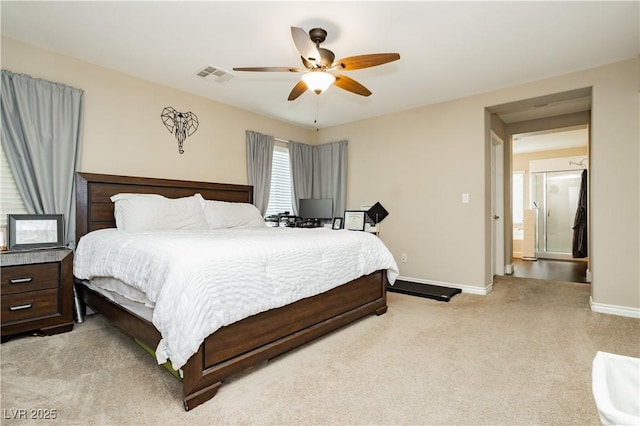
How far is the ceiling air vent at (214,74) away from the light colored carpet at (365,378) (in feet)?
8.45

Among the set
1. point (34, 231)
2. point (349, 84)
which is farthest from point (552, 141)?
point (34, 231)

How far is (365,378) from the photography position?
1969 mm

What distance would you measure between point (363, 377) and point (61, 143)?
127 inches

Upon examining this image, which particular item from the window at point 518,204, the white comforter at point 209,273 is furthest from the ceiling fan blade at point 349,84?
the window at point 518,204

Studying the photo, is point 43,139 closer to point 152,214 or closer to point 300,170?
point 152,214

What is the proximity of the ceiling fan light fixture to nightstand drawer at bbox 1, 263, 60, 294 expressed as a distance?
251 cm

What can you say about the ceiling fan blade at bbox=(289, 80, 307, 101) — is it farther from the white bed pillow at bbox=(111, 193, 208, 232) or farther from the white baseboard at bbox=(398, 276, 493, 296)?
the white baseboard at bbox=(398, 276, 493, 296)

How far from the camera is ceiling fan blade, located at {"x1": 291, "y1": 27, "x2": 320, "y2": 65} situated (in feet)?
6.64

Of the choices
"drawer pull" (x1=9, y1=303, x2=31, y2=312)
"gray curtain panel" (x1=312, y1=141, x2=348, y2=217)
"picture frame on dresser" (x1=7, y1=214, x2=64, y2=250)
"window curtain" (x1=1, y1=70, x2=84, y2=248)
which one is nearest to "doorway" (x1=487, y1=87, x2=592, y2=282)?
"gray curtain panel" (x1=312, y1=141, x2=348, y2=217)

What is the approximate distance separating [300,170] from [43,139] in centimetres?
328

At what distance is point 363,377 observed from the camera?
198cm

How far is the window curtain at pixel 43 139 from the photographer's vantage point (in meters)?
2.71

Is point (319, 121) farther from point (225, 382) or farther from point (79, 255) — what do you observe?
point (225, 382)

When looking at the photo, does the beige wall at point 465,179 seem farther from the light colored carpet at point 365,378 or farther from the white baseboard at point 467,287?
the light colored carpet at point 365,378
